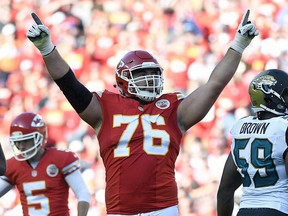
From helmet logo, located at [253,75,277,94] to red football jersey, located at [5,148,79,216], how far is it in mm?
1689

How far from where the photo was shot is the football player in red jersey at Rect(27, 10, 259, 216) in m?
3.08

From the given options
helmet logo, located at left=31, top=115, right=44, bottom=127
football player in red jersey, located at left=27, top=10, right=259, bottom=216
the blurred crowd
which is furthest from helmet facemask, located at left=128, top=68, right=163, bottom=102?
the blurred crowd

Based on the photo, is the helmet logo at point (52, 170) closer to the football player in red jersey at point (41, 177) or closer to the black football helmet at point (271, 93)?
the football player in red jersey at point (41, 177)

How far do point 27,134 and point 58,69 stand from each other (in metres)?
1.77

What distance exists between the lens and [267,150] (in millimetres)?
3150

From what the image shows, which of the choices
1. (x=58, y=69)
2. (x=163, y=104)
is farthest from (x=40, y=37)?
(x=163, y=104)

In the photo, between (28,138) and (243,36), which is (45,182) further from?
(243,36)

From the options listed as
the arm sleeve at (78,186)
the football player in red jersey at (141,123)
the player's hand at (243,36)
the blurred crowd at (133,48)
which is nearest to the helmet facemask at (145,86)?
the football player in red jersey at (141,123)

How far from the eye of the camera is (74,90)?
3096 millimetres

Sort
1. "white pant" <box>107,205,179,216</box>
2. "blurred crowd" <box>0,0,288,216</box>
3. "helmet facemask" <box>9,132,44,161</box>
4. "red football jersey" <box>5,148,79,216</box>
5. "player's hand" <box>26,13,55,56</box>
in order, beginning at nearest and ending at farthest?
1. "player's hand" <box>26,13,55,56</box>
2. "white pant" <box>107,205,179,216</box>
3. "red football jersey" <box>5,148,79,216</box>
4. "helmet facemask" <box>9,132,44,161</box>
5. "blurred crowd" <box>0,0,288,216</box>

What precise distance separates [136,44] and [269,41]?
165cm

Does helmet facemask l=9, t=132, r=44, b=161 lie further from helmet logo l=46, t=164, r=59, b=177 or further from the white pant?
the white pant

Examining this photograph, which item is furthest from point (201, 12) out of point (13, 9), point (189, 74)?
point (13, 9)

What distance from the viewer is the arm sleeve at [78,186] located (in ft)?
15.0
